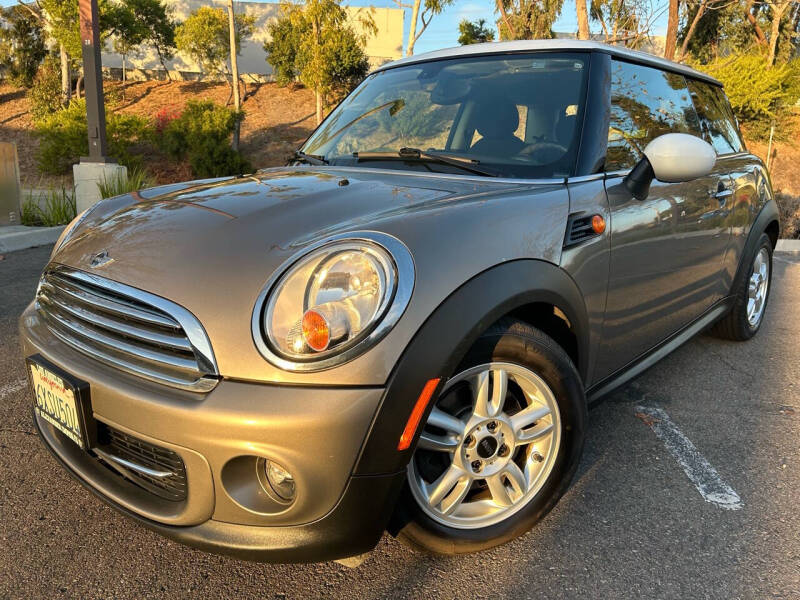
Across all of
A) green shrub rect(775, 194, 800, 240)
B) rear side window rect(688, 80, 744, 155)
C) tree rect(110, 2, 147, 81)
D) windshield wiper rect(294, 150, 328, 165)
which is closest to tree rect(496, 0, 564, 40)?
green shrub rect(775, 194, 800, 240)

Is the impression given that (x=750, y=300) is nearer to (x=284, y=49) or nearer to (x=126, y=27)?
(x=284, y=49)

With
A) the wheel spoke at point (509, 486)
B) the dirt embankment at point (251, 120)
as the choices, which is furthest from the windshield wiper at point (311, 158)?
the dirt embankment at point (251, 120)

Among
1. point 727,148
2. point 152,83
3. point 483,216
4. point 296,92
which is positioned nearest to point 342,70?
point 296,92

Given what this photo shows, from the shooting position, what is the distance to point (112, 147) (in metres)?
16.0

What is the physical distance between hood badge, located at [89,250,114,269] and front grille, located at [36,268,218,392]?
40 millimetres

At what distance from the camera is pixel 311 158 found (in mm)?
2730

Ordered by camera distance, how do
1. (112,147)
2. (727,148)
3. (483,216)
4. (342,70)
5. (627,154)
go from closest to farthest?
1. (483,216)
2. (627,154)
3. (727,148)
4. (112,147)
5. (342,70)

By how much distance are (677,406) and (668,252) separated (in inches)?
36.1

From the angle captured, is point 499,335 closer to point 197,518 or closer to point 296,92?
point 197,518

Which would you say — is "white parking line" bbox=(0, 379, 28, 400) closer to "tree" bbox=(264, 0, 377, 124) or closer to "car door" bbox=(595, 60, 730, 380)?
"car door" bbox=(595, 60, 730, 380)

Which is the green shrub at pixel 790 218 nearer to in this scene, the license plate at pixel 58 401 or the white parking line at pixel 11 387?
the white parking line at pixel 11 387

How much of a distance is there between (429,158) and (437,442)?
3.88ft

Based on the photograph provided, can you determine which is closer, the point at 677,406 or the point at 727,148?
the point at 677,406

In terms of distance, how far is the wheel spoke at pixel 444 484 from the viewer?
1.68 m
